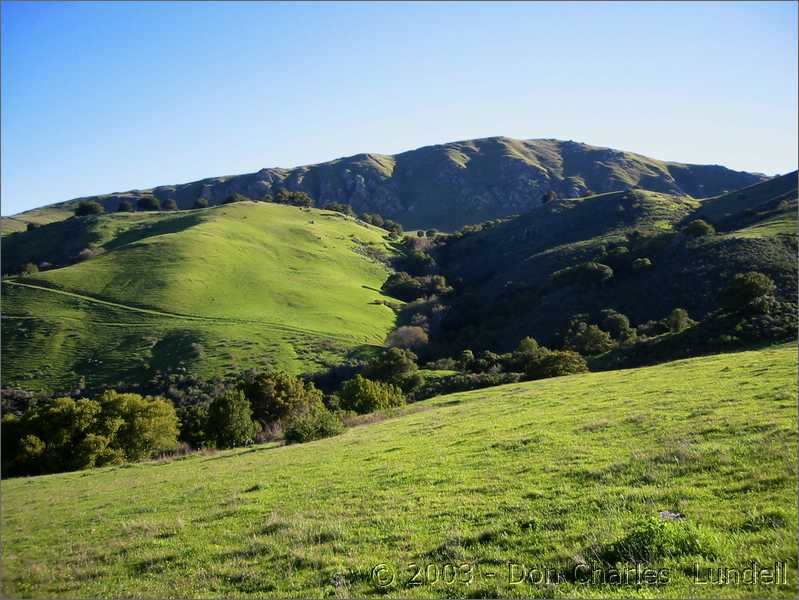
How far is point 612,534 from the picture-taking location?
8516 mm

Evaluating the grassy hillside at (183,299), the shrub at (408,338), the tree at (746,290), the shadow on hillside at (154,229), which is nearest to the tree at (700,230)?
the tree at (746,290)

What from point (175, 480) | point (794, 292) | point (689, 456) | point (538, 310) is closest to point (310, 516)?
point (689, 456)

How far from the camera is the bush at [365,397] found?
48125 millimetres

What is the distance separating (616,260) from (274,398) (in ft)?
239

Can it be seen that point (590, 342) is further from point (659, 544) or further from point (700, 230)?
point (659, 544)

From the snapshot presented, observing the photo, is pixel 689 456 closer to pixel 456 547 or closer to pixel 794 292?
pixel 456 547

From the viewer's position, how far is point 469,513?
11.0m

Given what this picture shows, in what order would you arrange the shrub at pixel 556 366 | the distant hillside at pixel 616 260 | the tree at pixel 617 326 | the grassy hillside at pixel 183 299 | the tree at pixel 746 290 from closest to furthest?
1. the shrub at pixel 556 366
2. the tree at pixel 746 290
3. the tree at pixel 617 326
4. the grassy hillside at pixel 183 299
5. the distant hillside at pixel 616 260

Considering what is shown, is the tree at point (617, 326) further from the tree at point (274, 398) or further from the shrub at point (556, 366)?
the tree at point (274, 398)

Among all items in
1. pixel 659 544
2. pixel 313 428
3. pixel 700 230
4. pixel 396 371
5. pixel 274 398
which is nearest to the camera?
pixel 659 544

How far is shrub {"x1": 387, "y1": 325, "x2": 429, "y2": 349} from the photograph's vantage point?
91.7 metres

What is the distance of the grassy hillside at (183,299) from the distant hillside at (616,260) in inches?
934

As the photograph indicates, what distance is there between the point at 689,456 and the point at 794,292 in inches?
2257

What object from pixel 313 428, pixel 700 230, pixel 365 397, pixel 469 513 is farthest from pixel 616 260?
pixel 469 513
